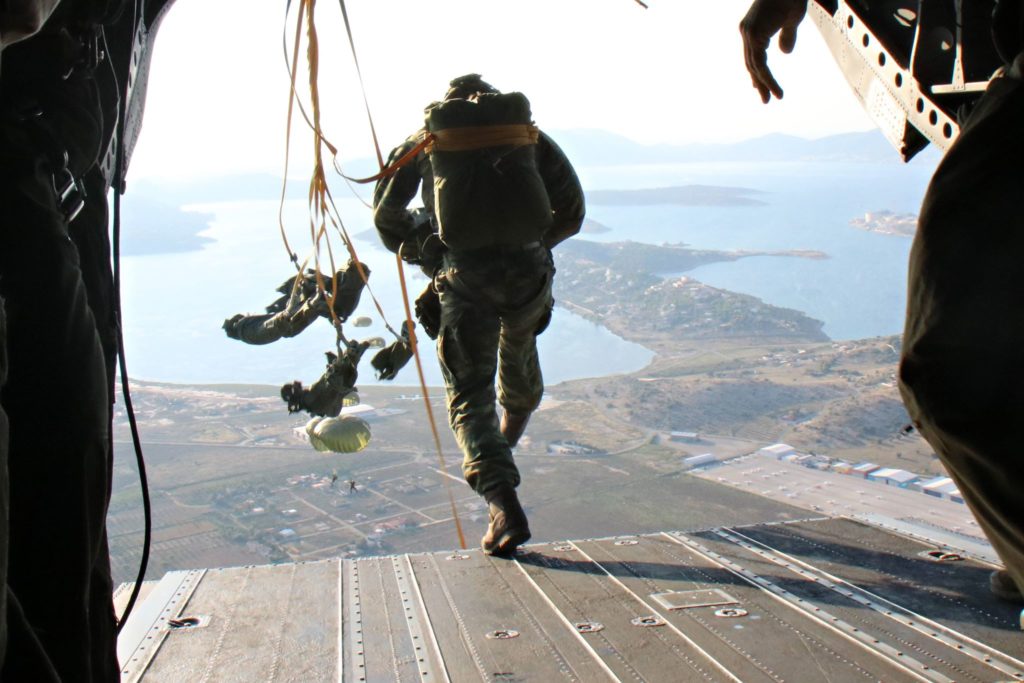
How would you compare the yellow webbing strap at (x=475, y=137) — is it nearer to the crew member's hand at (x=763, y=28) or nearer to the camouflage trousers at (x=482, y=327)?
the camouflage trousers at (x=482, y=327)

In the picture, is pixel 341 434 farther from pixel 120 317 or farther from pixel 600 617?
pixel 120 317

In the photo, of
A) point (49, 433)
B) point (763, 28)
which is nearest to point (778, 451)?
point (763, 28)

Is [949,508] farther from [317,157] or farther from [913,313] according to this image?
[913,313]

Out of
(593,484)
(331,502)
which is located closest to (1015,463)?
(593,484)

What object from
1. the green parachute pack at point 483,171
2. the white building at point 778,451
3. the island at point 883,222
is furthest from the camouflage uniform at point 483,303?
the island at point 883,222

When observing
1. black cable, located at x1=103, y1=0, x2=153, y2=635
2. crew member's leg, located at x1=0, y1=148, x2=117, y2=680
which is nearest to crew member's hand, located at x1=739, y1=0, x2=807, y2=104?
black cable, located at x1=103, y1=0, x2=153, y2=635

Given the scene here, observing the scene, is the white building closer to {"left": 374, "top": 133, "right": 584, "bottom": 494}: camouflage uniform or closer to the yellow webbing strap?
{"left": 374, "top": 133, "right": 584, "bottom": 494}: camouflage uniform
